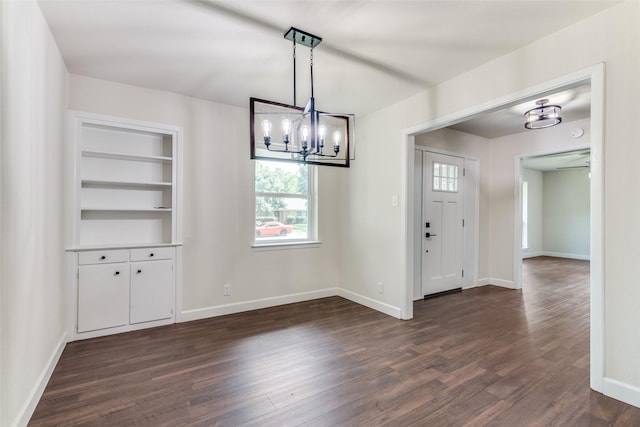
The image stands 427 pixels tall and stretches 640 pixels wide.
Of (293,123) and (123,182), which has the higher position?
(293,123)

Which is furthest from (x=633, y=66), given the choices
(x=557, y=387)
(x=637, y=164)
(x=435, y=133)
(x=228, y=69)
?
(x=228, y=69)

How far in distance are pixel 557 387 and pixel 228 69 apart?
12.2ft

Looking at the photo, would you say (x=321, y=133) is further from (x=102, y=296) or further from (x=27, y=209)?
(x=102, y=296)

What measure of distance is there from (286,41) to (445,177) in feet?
10.9

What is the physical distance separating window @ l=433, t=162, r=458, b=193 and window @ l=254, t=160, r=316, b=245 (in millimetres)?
1876

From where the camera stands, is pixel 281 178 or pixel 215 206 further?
pixel 281 178

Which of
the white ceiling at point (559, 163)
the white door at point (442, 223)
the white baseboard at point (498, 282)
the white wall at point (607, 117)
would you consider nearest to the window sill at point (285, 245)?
the white wall at point (607, 117)

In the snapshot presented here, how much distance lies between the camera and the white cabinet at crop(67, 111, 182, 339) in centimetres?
304

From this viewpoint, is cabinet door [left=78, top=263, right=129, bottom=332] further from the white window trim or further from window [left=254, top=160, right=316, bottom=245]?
the white window trim

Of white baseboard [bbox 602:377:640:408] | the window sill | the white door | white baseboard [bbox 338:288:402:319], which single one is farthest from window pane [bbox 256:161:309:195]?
white baseboard [bbox 602:377:640:408]

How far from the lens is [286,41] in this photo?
7.96 ft

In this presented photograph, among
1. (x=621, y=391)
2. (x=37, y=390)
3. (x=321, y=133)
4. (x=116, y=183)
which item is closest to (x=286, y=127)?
(x=321, y=133)

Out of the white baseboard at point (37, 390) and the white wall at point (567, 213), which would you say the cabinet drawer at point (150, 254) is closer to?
the white baseboard at point (37, 390)

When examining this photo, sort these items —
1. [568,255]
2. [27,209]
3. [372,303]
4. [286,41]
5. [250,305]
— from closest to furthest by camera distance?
[27,209], [286,41], [250,305], [372,303], [568,255]
